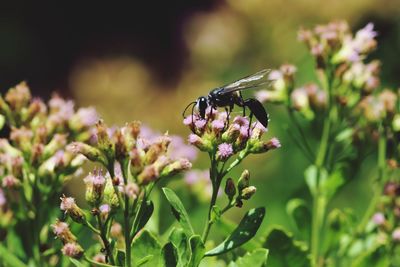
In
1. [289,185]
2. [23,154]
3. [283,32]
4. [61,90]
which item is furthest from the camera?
[61,90]

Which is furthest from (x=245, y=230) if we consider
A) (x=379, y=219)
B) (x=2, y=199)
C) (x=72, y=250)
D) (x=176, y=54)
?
(x=176, y=54)

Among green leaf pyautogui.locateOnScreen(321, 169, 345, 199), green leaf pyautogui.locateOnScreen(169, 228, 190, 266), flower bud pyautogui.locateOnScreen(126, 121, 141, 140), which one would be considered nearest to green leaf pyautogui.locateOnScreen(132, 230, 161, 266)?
green leaf pyautogui.locateOnScreen(169, 228, 190, 266)

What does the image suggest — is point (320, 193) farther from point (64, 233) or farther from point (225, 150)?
point (64, 233)

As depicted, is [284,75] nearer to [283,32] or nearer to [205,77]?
[283,32]

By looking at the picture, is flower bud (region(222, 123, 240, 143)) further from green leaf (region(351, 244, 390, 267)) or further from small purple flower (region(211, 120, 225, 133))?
green leaf (region(351, 244, 390, 267))

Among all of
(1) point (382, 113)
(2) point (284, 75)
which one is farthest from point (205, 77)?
(1) point (382, 113)

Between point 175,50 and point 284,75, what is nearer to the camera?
point 284,75
